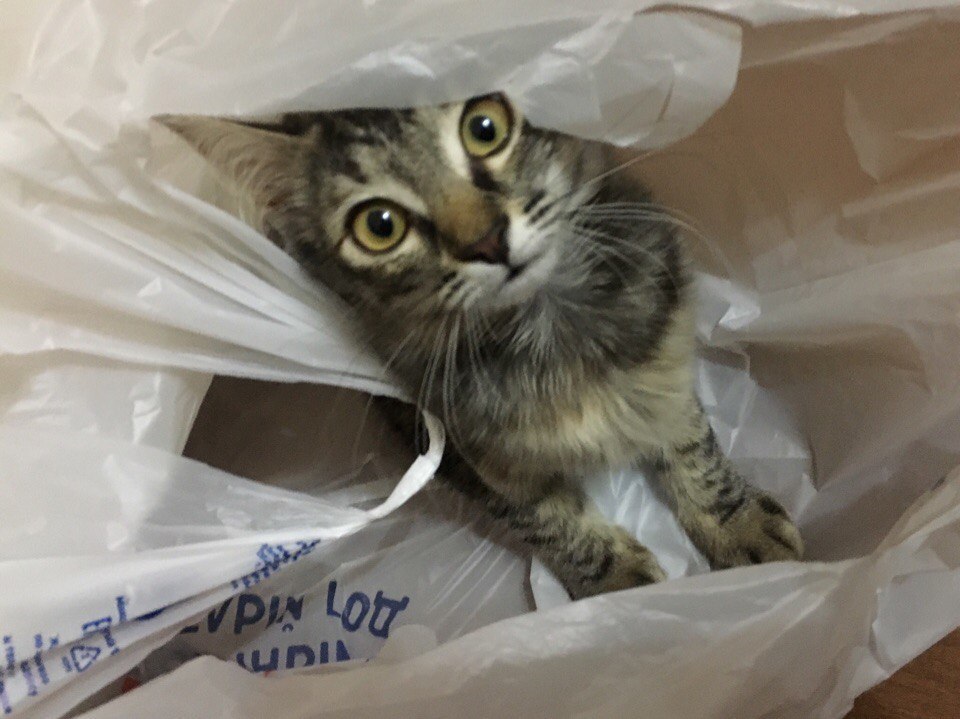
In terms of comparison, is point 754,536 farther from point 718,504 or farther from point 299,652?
point 299,652

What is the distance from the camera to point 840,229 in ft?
2.78

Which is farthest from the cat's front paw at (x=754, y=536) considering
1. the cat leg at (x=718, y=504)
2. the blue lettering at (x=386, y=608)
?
the blue lettering at (x=386, y=608)

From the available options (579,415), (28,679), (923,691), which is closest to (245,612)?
(28,679)

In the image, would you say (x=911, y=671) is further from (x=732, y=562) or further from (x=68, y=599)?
(x=68, y=599)

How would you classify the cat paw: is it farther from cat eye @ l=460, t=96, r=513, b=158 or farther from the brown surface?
cat eye @ l=460, t=96, r=513, b=158

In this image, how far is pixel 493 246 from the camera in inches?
23.2

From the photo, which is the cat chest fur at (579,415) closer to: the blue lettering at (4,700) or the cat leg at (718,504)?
the cat leg at (718,504)

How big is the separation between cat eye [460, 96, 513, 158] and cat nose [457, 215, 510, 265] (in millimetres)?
75

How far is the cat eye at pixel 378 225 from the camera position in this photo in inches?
25.1

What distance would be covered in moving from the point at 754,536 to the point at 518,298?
0.45 meters

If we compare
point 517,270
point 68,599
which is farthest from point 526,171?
point 68,599

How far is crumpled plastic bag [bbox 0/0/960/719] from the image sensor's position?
0.57 meters

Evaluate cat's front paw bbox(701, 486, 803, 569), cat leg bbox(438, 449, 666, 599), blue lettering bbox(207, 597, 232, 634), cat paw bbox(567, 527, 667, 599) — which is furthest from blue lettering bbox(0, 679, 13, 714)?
cat's front paw bbox(701, 486, 803, 569)

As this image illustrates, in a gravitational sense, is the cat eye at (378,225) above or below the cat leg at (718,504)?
above
